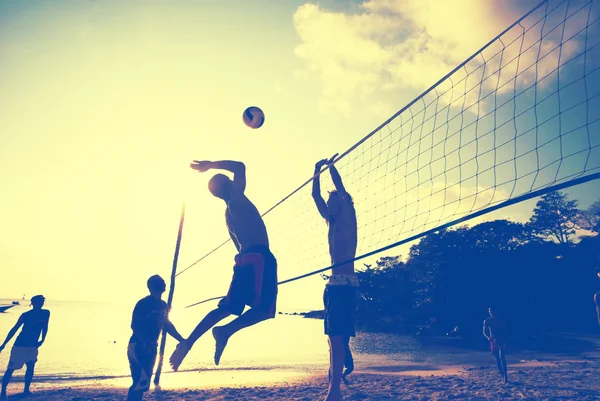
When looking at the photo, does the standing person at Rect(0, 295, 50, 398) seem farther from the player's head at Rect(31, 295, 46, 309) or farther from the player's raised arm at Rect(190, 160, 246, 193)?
the player's raised arm at Rect(190, 160, 246, 193)

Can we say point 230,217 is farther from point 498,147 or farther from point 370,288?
point 370,288

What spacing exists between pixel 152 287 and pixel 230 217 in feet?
5.04

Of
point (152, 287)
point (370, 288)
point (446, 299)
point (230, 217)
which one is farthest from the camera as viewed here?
point (370, 288)

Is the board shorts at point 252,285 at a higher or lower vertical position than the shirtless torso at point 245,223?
lower

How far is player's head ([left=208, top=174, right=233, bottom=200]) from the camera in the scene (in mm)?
3684

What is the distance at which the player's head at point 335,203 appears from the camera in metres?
4.65

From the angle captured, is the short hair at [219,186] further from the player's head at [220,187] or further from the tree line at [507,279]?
the tree line at [507,279]

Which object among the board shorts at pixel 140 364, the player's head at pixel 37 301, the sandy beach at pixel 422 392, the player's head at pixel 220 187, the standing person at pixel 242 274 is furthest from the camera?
the player's head at pixel 37 301

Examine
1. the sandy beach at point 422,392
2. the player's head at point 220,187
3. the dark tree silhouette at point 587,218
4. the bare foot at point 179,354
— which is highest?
the dark tree silhouette at point 587,218

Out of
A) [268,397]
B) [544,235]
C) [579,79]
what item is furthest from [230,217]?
[544,235]

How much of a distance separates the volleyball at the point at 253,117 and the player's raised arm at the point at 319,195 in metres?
1.07

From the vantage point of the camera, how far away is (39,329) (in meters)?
7.46

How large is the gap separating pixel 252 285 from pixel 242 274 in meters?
0.13

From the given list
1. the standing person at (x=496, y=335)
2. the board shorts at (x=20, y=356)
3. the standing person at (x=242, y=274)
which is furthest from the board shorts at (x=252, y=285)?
the standing person at (x=496, y=335)
